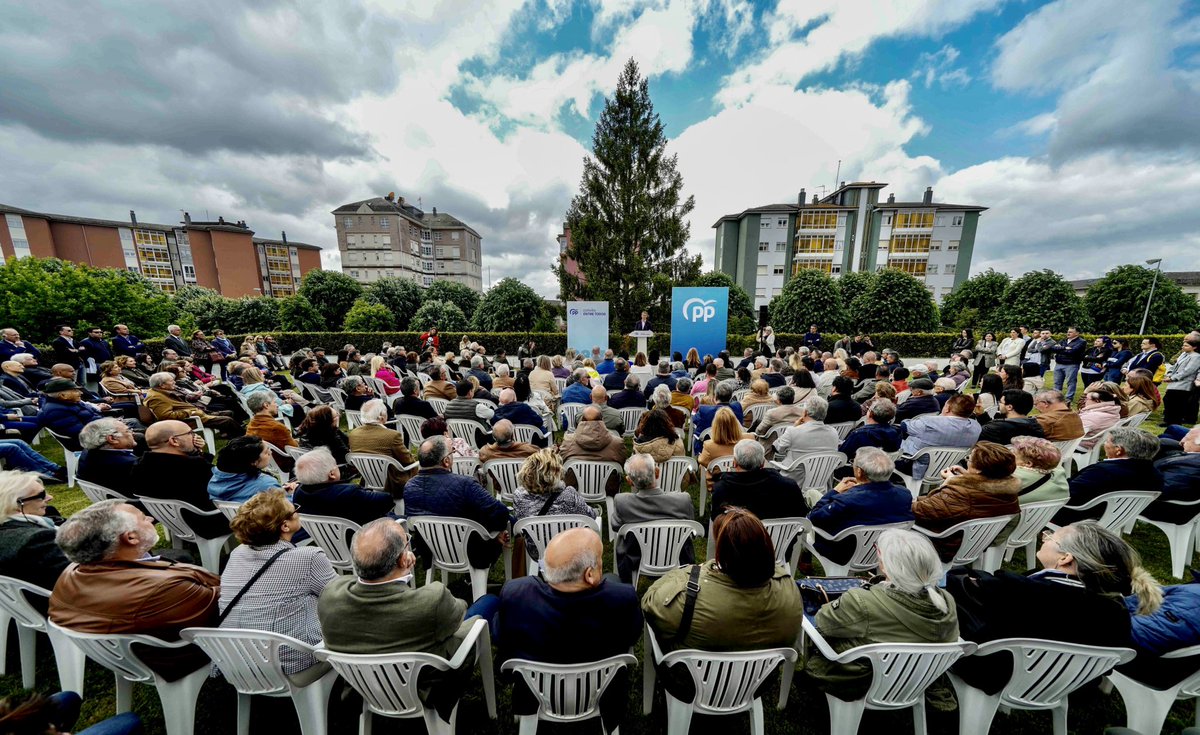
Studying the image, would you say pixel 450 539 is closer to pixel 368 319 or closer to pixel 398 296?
pixel 368 319

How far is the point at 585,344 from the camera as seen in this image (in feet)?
44.8

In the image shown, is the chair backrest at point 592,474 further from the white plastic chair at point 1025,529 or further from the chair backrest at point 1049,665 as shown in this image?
the white plastic chair at point 1025,529

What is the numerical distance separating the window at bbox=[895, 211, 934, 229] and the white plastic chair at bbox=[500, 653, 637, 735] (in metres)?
46.7

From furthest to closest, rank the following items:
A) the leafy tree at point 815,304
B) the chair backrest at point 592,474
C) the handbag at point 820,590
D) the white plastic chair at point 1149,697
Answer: the leafy tree at point 815,304, the chair backrest at point 592,474, the handbag at point 820,590, the white plastic chair at point 1149,697

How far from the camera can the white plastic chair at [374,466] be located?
3660 millimetres

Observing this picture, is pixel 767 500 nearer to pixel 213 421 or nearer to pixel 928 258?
pixel 213 421

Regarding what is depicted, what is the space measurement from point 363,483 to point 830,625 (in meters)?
3.98

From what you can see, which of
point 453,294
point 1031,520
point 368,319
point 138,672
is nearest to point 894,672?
point 1031,520

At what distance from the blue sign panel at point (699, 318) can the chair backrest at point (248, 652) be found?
11.6 meters

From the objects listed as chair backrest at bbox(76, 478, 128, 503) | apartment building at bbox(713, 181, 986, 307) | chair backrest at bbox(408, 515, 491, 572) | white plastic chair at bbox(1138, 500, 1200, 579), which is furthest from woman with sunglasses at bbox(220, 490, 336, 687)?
apartment building at bbox(713, 181, 986, 307)

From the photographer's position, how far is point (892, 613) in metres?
1.71

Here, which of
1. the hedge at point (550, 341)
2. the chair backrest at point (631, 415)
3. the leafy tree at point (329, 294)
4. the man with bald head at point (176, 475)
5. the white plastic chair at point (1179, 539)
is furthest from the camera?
the leafy tree at point (329, 294)

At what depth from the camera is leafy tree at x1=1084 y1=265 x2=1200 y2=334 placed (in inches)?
857

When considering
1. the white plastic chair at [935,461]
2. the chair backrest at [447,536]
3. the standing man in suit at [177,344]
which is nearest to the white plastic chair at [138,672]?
the chair backrest at [447,536]
